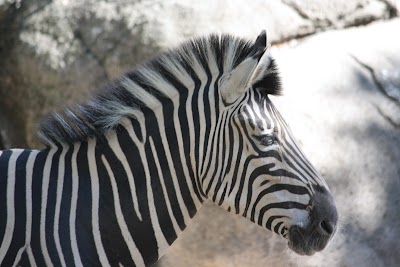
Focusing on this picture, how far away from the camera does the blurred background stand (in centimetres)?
549

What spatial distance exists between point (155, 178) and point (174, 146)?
0.20 m

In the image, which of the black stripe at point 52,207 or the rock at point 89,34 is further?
the rock at point 89,34

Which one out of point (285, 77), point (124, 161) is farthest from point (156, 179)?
point (285, 77)

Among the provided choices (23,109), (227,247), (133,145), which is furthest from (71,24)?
(133,145)

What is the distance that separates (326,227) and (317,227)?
0.05 m

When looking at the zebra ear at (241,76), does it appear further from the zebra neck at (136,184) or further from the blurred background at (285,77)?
the blurred background at (285,77)

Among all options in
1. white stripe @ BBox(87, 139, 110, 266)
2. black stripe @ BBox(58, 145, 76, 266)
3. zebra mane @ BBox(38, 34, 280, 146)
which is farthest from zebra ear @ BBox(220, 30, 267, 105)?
black stripe @ BBox(58, 145, 76, 266)

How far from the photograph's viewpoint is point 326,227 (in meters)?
3.53

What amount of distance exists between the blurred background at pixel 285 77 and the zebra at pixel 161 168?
1.80 metres

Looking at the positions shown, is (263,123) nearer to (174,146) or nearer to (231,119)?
(231,119)

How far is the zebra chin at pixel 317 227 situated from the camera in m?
3.50

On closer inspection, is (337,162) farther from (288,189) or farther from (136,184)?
(136,184)

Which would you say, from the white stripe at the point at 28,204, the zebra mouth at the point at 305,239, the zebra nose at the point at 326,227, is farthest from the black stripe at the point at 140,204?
the zebra nose at the point at 326,227

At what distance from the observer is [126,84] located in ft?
12.2
